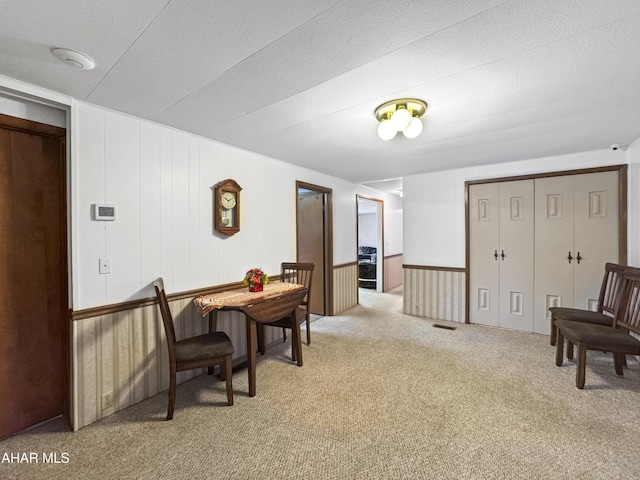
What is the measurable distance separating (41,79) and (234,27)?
1305mm

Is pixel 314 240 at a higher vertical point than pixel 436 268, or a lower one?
higher

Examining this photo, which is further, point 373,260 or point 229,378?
point 373,260

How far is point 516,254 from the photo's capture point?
→ 3578 millimetres

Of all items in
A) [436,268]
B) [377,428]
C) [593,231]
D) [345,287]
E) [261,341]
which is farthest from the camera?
[345,287]

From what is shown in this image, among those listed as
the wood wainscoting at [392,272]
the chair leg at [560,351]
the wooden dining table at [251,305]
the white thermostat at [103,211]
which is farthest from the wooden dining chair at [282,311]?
the wood wainscoting at [392,272]

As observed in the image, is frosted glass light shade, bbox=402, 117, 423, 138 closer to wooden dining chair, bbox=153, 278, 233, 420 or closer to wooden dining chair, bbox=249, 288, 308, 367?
wooden dining chair, bbox=249, 288, 308, 367

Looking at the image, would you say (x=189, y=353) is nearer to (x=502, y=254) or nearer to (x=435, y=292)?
(x=435, y=292)

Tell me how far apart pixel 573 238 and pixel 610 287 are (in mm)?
662

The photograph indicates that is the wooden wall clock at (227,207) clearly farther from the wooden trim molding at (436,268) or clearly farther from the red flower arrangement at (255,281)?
the wooden trim molding at (436,268)

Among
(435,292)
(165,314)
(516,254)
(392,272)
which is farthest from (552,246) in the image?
(165,314)

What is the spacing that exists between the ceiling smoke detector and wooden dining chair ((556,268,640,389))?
3722 mm

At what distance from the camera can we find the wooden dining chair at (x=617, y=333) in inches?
83.1

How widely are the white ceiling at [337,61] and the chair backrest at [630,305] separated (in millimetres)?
1278

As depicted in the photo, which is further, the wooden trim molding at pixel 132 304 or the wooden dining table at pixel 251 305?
the wooden dining table at pixel 251 305
